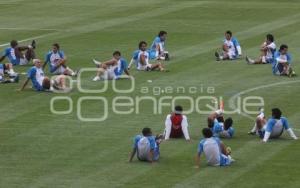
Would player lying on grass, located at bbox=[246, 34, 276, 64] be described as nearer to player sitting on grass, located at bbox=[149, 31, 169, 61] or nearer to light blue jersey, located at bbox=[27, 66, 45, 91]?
player sitting on grass, located at bbox=[149, 31, 169, 61]

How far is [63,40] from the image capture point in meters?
56.1

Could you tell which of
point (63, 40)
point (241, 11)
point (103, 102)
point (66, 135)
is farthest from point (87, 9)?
point (66, 135)

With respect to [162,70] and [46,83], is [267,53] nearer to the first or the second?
[162,70]

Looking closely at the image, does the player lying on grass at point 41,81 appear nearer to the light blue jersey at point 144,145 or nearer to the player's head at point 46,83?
the player's head at point 46,83

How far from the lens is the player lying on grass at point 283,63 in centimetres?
4319

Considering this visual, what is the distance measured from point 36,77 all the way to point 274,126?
43.1ft

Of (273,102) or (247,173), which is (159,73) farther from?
(247,173)

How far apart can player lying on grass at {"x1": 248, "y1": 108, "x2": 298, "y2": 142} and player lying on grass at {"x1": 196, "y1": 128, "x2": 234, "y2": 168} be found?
308 cm

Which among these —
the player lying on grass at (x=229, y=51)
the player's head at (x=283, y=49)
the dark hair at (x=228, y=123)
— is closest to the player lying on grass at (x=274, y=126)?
the dark hair at (x=228, y=123)

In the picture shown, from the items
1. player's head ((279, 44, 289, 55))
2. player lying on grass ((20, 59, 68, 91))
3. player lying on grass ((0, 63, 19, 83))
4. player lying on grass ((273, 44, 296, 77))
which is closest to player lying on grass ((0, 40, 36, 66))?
player lying on grass ((0, 63, 19, 83))

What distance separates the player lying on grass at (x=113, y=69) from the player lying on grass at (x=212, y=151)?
15.3 m

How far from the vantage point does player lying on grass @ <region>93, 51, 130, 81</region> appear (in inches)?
1666

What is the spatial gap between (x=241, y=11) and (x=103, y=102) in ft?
118

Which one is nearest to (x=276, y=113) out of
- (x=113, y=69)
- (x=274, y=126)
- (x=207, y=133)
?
(x=274, y=126)
